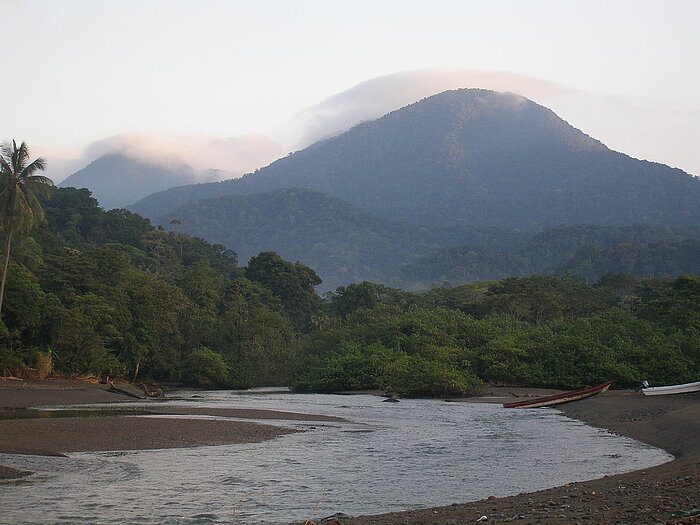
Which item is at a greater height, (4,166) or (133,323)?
(4,166)

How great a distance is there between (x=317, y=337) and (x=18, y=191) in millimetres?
27559

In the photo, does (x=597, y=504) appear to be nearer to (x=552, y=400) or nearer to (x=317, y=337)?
(x=552, y=400)

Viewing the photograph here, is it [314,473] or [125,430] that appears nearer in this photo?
[314,473]

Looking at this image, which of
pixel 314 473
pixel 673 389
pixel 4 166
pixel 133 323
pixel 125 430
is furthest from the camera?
pixel 133 323

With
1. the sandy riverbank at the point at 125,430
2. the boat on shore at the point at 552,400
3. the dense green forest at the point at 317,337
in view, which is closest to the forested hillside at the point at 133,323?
the dense green forest at the point at 317,337

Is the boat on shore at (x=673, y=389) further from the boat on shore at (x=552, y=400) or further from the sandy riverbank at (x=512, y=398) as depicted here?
the boat on shore at (x=552, y=400)

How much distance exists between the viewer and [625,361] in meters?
44.8

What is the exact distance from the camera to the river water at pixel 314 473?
13023 millimetres

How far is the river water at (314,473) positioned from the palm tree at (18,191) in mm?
23541

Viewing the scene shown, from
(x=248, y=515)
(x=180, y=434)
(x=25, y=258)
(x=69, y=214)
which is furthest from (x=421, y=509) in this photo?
(x=69, y=214)

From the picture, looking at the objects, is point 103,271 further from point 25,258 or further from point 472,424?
point 472,424

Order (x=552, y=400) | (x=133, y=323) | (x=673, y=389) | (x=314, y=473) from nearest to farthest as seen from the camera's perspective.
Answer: (x=314, y=473)
(x=673, y=389)
(x=552, y=400)
(x=133, y=323)

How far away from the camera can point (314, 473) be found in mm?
17484

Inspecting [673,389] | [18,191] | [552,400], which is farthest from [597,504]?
[18,191]
